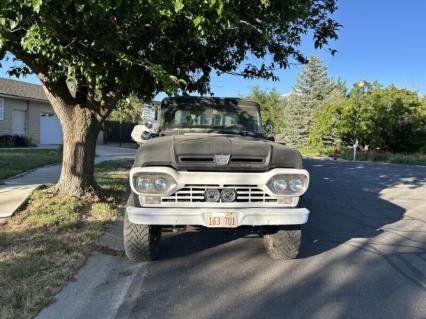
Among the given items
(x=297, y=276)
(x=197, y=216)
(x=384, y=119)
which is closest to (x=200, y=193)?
(x=197, y=216)

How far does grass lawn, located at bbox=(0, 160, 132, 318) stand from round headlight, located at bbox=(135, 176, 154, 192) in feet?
3.79

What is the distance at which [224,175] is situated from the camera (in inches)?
203

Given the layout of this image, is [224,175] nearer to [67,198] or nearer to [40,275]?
[40,275]

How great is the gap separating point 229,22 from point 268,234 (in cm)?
272

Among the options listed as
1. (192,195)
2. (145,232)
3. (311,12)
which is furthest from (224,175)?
(311,12)

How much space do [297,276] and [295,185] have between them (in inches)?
39.9

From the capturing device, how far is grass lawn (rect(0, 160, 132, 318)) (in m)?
4.41

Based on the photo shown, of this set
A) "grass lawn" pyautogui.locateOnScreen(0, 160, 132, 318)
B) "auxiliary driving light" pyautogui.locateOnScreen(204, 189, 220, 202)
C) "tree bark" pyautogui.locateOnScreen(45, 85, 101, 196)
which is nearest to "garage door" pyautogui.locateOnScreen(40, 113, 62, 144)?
"grass lawn" pyautogui.locateOnScreen(0, 160, 132, 318)

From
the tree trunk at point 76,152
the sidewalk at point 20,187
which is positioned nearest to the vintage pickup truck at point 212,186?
the sidewalk at point 20,187

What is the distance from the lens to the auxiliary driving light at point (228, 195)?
5221 mm

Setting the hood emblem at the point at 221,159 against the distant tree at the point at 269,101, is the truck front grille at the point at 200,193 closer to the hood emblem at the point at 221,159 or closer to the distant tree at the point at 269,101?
the hood emblem at the point at 221,159

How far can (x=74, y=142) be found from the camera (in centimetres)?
876

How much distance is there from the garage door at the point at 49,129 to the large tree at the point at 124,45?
20.8 metres

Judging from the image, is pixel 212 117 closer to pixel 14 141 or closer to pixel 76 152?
pixel 76 152
